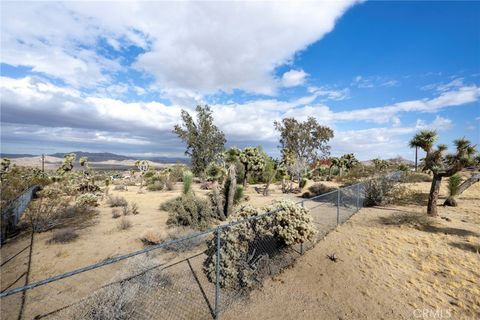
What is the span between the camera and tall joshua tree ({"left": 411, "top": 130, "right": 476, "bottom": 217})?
11.9 metres

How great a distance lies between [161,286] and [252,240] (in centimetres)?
272

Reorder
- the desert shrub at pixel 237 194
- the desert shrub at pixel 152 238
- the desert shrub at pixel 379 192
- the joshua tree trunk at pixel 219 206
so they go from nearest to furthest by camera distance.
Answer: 1. the desert shrub at pixel 152 238
2. the joshua tree trunk at pixel 219 206
3. the desert shrub at pixel 379 192
4. the desert shrub at pixel 237 194

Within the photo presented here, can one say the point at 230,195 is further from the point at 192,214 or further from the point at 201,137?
the point at 201,137

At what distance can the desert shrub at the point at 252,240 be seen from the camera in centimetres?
675

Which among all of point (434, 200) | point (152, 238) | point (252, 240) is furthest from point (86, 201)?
point (434, 200)

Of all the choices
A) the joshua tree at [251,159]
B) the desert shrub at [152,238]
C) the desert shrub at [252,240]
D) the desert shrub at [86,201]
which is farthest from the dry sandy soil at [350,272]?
the joshua tree at [251,159]

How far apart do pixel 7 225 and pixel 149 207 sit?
707 cm

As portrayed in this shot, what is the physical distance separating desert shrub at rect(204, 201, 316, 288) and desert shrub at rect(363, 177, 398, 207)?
30.0ft

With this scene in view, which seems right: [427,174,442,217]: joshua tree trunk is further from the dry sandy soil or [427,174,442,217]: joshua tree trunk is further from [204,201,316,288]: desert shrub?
[204,201,316,288]: desert shrub

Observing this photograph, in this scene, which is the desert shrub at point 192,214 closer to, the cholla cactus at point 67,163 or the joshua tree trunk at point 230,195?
the joshua tree trunk at point 230,195

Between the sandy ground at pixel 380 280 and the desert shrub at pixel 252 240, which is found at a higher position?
the desert shrub at pixel 252 240

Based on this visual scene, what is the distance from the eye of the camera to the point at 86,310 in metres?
5.43

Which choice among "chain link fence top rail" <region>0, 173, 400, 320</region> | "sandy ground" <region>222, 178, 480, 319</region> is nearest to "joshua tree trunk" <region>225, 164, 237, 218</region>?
"chain link fence top rail" <region>0, 173, 400, 320</region>

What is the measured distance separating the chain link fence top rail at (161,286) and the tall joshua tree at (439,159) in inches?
311
